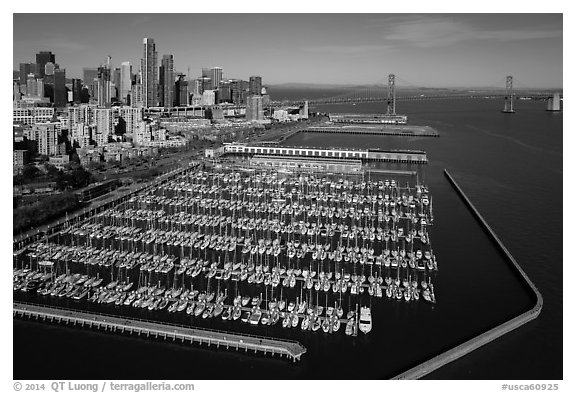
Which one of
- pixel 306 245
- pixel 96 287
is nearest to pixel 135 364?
pixel 96 287

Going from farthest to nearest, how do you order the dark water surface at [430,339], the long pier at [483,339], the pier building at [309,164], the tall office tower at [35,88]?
the tall office tower at [35,88] → the pier building at [309,164] → the dark water surface at [430,339] → the long pier at [483,339]

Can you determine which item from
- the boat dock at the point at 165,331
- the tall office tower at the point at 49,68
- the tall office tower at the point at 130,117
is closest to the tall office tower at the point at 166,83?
the tall office tower at the point at 49,68

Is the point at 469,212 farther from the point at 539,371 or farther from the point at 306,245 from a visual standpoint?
the point at 539,371

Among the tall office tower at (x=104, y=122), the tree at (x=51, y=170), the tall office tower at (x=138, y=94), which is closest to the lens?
the tree at (x=51, y=170)

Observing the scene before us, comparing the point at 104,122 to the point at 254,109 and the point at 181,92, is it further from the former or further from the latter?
the point at 181,92

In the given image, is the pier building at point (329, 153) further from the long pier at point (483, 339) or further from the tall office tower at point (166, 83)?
the tall office tower at point (166, 83)

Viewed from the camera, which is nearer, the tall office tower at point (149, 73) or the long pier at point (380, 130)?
the long pier at point (380, 130)

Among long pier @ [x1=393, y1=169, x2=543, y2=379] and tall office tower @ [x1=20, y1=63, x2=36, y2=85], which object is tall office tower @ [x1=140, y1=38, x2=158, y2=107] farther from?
long pier @ [x1=393, y1=169, x2=543, y2=379]
